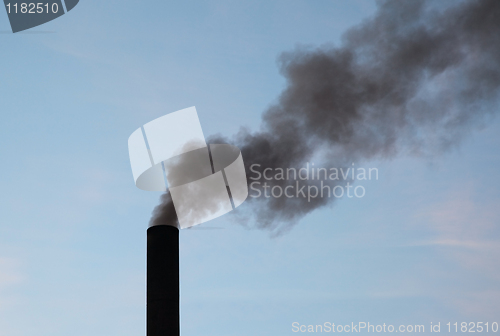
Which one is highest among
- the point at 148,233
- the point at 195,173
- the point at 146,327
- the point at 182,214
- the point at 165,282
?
the point at 195,173

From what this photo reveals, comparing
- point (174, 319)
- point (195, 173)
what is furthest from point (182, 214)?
point (174, 319)

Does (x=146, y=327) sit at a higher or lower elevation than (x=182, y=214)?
lower

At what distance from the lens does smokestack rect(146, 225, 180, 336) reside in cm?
1562

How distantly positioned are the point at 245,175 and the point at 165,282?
504 cm

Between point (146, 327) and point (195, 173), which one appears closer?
point (146, 327)

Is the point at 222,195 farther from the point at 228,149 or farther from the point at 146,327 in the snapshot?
the point at 146,327

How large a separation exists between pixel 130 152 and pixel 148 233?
2493 mm

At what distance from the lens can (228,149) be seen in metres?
19.5

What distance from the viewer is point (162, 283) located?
1584cm

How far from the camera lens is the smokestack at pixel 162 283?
1562cm

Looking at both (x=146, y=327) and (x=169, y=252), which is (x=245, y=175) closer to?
(x=169, y=252)

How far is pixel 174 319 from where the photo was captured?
1579cm

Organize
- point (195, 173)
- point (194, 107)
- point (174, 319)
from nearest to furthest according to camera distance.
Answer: point (174, 319)
point (194, 107)
point (195, 173)

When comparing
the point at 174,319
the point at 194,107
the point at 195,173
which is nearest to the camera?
the point at 174,319
